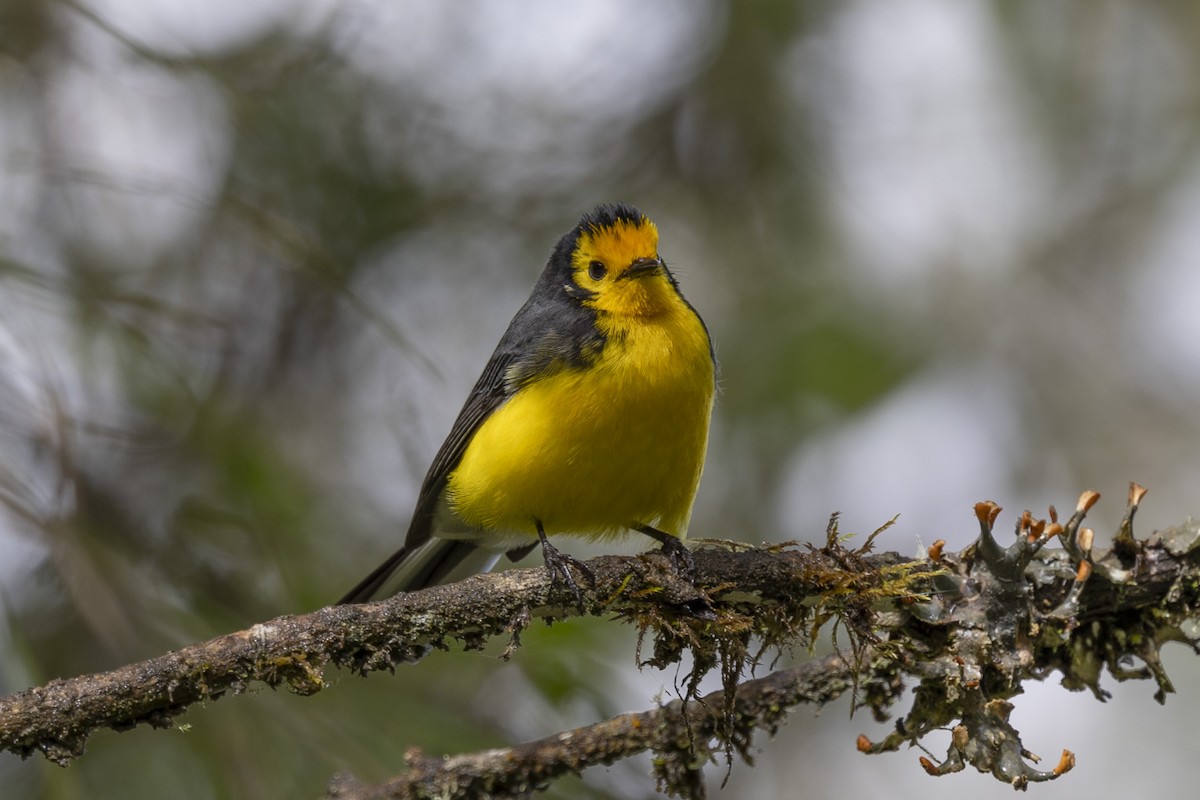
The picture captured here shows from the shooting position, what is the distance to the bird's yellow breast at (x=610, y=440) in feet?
12.5

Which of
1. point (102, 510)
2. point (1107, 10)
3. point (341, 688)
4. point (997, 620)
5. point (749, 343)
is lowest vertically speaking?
point (997, 620)

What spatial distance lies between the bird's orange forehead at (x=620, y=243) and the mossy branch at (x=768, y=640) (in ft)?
4.99

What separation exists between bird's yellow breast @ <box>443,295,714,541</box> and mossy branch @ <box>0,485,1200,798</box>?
0.71 metres

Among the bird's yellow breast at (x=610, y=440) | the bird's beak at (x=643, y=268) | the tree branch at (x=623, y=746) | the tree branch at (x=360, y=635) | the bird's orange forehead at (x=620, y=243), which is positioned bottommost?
the tree branch at (x=623, y=746)

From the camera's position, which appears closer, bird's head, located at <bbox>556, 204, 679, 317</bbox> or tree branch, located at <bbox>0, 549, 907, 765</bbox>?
tree branch, located at <bbox>0, 549, 907, 765</bbox>

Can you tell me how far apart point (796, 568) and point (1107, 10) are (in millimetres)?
5205

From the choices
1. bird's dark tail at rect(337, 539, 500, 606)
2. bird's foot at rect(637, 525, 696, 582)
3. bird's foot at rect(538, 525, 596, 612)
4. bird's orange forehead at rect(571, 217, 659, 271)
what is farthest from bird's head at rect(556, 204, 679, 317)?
bird's foot at rect(538, 525, 596, 612)

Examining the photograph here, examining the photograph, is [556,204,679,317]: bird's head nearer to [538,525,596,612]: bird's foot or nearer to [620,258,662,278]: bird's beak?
[620,258,662,278]: bird's beak

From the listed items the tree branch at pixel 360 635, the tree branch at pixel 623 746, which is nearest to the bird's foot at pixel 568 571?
the tree branch at pixel 360 635

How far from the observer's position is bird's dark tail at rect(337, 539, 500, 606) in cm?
429

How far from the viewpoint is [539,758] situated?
9.52 ft

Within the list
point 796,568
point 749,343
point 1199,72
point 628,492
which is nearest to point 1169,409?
point 1199,72

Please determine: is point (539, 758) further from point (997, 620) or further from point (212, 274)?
point (212, 274)

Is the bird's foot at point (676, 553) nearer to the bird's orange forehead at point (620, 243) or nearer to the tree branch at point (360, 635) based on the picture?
the tree branch at point (360, 635)
